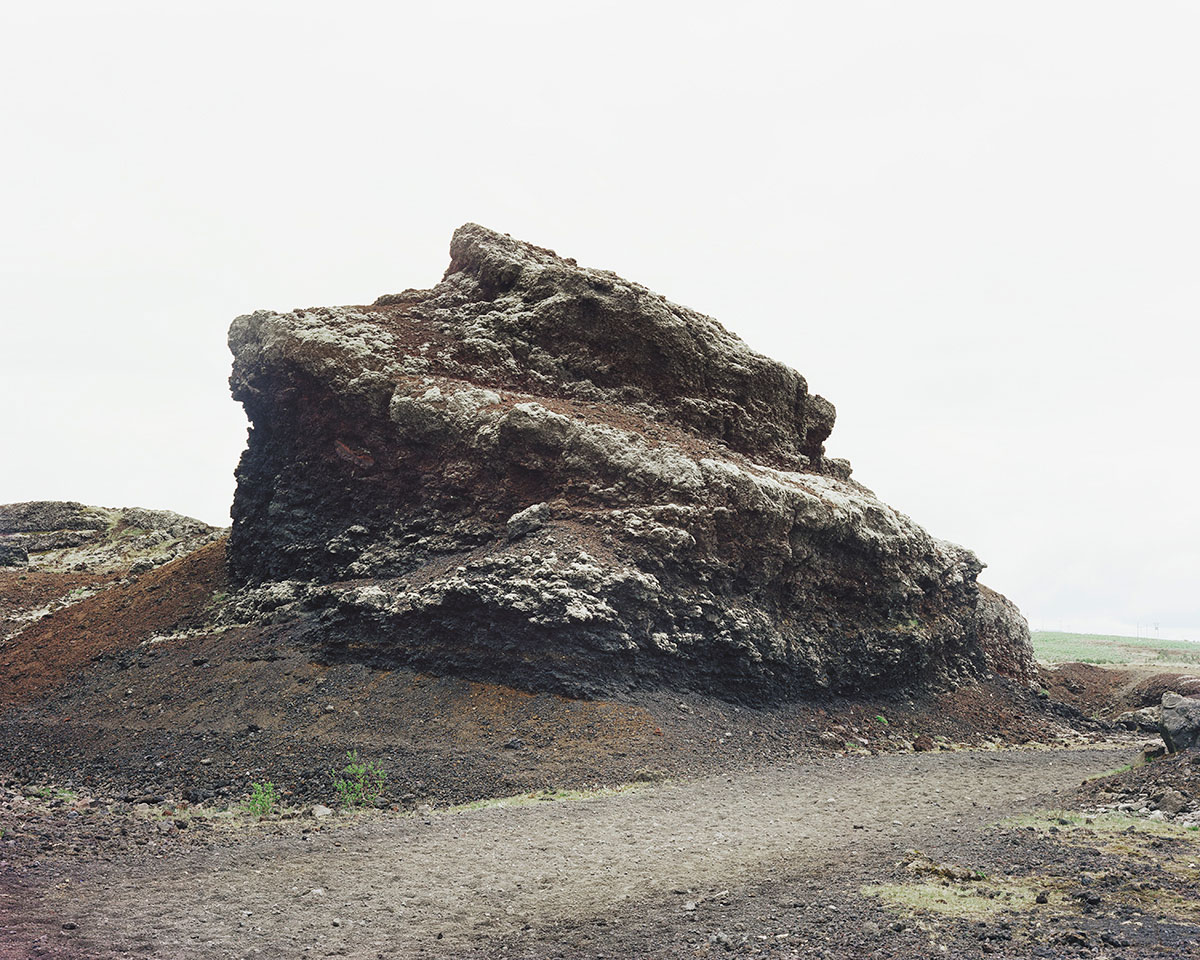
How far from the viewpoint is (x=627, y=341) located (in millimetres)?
19672

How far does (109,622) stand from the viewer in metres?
21.2

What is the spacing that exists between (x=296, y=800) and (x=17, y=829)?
11.5 ft

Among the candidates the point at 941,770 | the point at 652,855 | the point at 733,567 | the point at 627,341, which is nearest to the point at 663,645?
the point at 733,567

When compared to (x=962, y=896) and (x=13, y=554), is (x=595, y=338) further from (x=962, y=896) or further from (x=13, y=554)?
(x=13, y=554)

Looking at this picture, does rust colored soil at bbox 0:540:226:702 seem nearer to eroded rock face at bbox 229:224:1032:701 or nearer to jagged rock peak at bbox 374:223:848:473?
eroded rock face at bbox 229:224:1032:701

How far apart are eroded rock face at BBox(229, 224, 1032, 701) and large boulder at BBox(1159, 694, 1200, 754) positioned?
6.62m

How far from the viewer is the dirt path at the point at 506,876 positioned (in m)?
6.55

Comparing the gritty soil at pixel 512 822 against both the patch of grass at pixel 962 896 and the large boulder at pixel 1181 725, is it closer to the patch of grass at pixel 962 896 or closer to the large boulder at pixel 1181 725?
the patch of grass at pixel 962 896

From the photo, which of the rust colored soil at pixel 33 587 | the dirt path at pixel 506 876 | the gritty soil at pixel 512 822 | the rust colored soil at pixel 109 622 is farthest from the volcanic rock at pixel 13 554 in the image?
the dirt path at pixel 506 876

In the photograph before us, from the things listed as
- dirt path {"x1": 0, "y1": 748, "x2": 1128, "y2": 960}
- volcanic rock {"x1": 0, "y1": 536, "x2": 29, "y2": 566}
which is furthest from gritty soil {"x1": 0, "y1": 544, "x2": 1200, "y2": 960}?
volcanic rock {"x1": 0, "y1": 536, "x2": 29, "y2": 566}

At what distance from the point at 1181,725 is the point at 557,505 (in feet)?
39.1

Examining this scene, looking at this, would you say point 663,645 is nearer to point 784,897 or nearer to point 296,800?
point 296,800

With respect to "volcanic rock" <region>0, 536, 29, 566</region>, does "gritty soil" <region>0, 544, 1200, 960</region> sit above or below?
below

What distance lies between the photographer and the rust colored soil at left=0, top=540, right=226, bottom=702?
19.5 m
